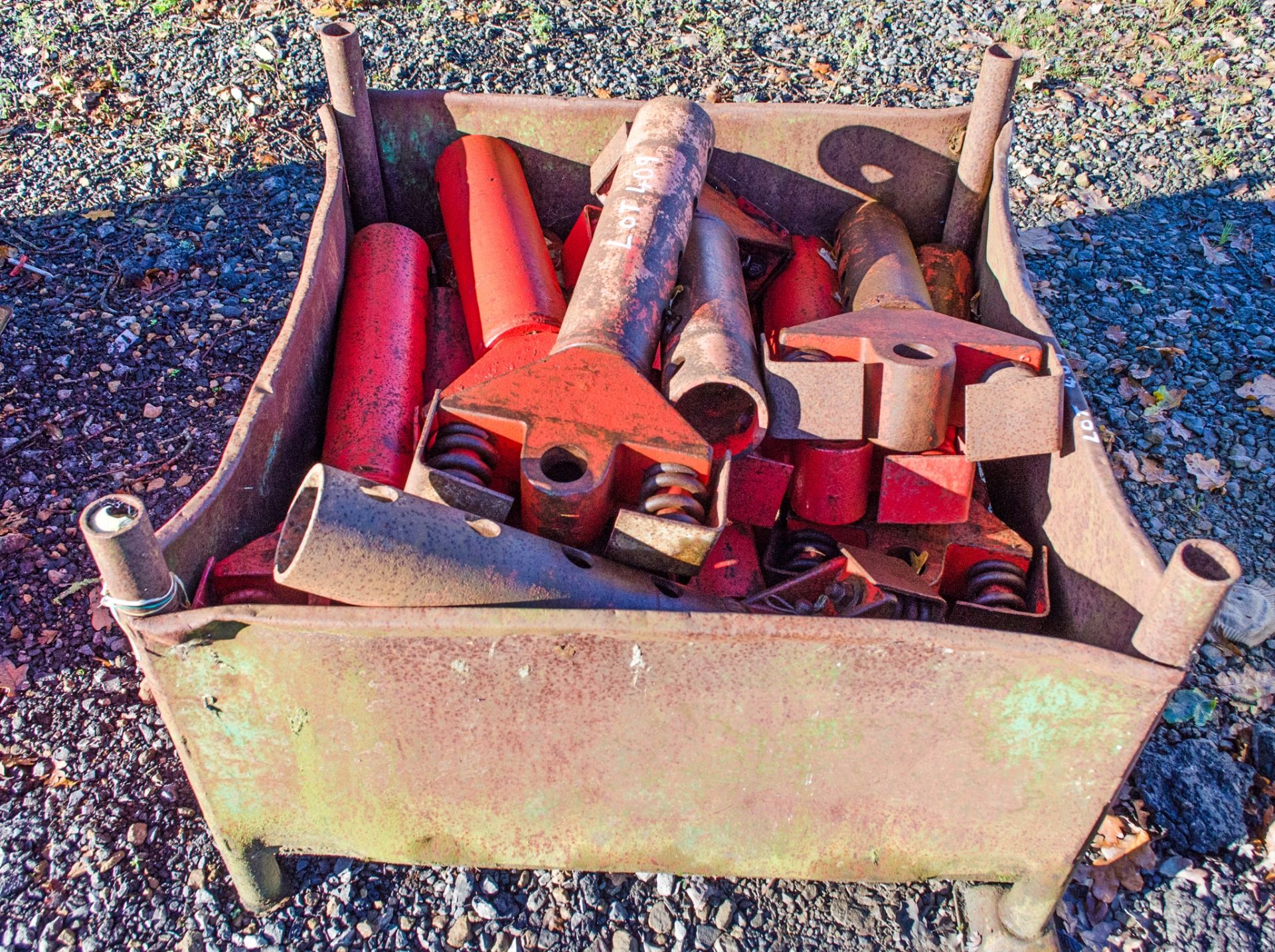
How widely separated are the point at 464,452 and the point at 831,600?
1027 millimetres

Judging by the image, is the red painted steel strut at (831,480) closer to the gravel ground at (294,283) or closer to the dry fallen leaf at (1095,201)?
the gravel ground at (294,283)

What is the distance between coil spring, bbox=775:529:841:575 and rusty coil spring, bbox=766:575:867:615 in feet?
0.42

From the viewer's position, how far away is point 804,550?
9.09 ft

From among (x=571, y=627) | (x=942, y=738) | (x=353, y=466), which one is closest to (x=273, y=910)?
(x=353, y=466)

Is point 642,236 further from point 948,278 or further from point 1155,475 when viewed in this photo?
point 1155,475

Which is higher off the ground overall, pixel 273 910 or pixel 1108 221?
pixel 1108 221

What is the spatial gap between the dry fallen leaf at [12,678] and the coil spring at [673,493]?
2182mm

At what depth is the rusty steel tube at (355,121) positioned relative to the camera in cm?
338

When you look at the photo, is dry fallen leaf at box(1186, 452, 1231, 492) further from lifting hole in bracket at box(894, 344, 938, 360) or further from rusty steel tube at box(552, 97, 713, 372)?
rusty steel tube at box(552, 97, 713, 372)

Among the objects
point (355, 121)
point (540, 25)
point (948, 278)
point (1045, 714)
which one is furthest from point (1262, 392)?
point (540, 25)

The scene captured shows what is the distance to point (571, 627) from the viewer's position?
6.16 feet

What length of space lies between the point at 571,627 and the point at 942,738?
842 mm

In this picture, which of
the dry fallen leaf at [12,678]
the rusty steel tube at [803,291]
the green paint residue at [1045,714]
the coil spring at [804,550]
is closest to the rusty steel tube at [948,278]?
the rusty steel tube at [803,291]

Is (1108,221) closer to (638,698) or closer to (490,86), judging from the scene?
(490,86)
